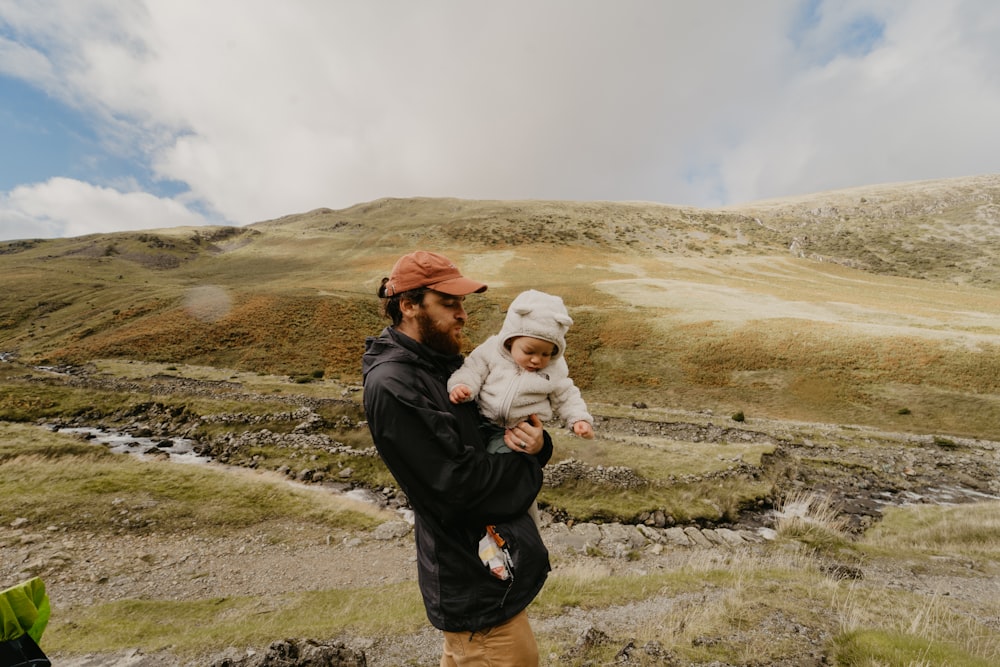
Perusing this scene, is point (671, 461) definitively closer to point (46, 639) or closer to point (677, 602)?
point (677, 602)

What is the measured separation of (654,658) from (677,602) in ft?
11.2

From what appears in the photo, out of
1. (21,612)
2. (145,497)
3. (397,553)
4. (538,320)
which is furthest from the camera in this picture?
(145,497)

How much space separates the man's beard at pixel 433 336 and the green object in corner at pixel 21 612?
132 inches

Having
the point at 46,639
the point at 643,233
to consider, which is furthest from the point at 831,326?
the point at 643,233

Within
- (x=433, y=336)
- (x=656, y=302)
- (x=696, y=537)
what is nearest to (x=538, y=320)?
(x=433, y=336)

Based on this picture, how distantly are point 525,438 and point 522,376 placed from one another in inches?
27.3

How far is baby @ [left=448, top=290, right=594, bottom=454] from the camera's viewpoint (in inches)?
149

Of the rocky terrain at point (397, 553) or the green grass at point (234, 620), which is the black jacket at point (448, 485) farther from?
the green grass at point (234, 620)

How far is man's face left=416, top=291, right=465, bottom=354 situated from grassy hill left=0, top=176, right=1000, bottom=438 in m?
35.9

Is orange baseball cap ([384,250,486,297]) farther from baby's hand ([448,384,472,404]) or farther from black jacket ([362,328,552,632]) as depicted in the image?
baby's hand ([448,384,472,404])

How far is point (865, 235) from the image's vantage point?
129250 mm

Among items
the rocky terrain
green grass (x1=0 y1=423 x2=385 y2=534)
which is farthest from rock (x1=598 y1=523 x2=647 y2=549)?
green grass (x1=0 y1=423 x2=385 y2=534)

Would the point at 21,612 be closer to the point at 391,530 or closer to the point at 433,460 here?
the point at 433,460

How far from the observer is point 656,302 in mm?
60125
